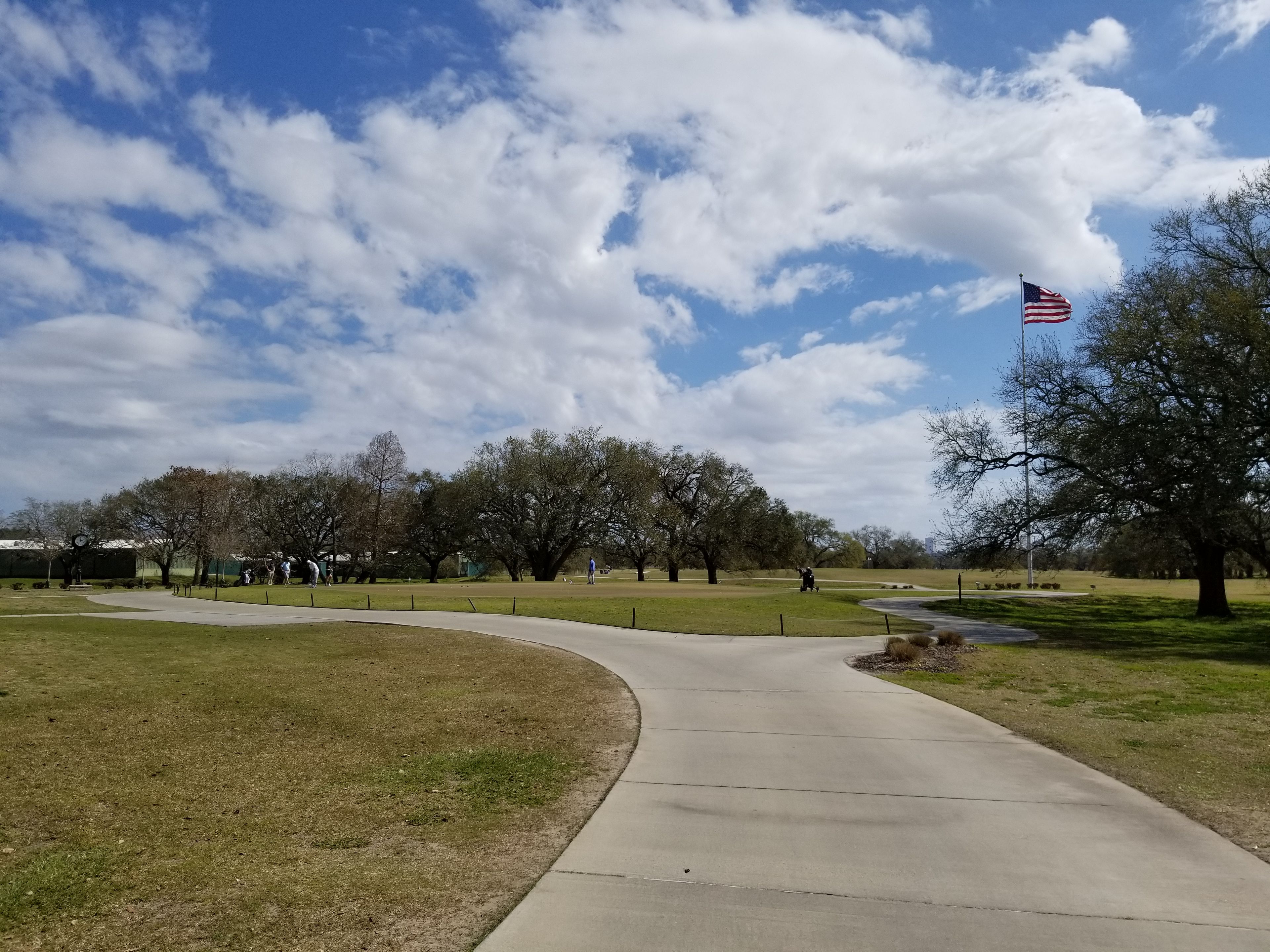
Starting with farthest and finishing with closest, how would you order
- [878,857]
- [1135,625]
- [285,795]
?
[1135,625], [285,795], [878,857]

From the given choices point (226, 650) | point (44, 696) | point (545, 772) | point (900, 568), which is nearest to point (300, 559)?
point (226, 650)

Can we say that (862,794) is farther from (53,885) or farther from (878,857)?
(53,885)

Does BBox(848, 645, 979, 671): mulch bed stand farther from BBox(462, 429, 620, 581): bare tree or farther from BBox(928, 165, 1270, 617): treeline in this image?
BBox(462, 429, 620, 581): bare tree

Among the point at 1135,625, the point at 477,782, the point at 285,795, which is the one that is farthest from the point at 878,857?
the point at 1135,625

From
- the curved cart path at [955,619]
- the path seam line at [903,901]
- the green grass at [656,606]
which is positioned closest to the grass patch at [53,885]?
the path seam line at [903,901]

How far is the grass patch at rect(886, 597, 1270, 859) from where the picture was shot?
298 inches

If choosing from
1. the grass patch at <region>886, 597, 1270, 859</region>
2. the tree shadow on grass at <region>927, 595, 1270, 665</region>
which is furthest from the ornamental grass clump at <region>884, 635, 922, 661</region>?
the tree shadow on grass at <region>927, 595, 1270, 665</region>

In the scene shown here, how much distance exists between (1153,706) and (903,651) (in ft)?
16.7

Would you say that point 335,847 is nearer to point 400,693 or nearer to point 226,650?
point 400,693

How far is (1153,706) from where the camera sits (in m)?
12.5

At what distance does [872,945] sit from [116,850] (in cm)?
490

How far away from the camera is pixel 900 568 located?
127000 mm

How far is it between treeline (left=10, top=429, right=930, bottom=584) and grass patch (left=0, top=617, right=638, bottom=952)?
168ft

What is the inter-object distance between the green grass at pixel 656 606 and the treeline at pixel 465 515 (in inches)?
783
